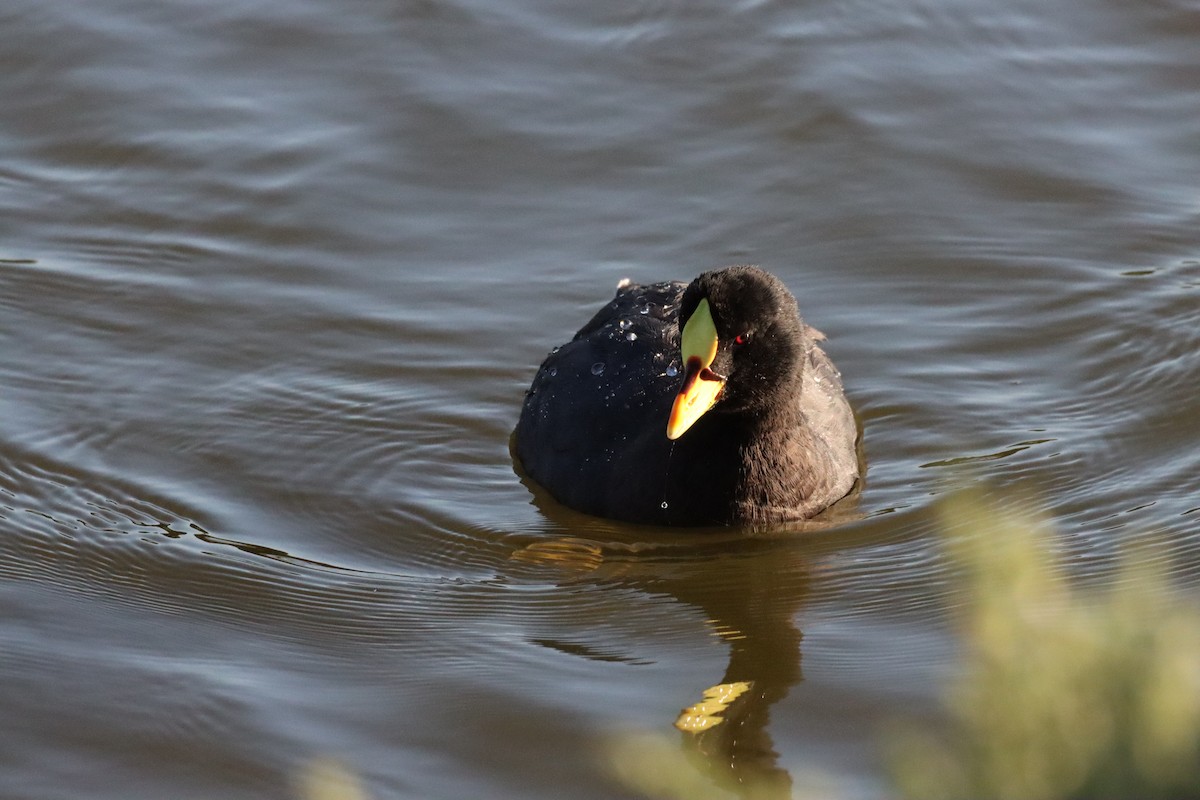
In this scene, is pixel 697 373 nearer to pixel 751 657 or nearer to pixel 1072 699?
pixel 751 657

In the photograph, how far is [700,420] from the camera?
20.6 feet

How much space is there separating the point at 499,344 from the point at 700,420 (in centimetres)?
175

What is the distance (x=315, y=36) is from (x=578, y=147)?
2269 mm

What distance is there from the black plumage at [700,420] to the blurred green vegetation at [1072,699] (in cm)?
424

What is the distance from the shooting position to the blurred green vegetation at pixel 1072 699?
1585mm

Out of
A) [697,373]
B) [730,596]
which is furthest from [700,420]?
[730,596]

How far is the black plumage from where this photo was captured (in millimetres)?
6016

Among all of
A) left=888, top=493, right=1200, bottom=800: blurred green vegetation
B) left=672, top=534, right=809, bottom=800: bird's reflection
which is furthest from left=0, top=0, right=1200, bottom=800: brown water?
left=888, top=493, right=1200, bottom=800: blurred green vegetation

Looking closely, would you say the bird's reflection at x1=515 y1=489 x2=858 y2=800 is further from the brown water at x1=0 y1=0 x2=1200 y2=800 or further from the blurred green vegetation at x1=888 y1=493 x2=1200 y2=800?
the blurred green vegetation at x1=888 y1=493 x2=1200 y2=800

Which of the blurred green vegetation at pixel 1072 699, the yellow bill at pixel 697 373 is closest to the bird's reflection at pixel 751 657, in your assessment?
the yellow bill at pixel 697 373

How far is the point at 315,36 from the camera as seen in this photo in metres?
10.7

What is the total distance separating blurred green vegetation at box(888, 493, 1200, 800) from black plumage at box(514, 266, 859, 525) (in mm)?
4241

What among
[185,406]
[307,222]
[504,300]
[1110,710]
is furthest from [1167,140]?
[1110,710]

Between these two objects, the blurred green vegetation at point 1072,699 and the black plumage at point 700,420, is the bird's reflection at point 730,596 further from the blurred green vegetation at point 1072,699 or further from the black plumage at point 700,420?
the blurred green vegetation at point 1072,699
